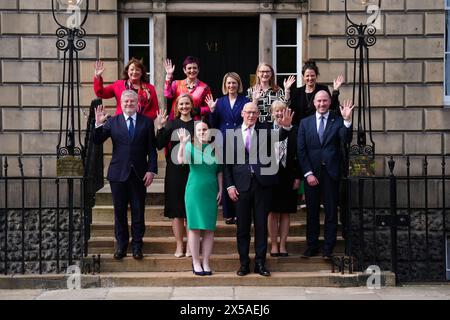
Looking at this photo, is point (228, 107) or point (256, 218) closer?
point (256, 218)

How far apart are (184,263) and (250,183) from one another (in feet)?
4.06

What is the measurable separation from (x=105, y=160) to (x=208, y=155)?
3.94m

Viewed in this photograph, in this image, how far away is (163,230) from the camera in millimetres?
10258

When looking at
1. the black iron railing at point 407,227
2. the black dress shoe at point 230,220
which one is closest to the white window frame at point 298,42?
the black iron railing at point 407,227

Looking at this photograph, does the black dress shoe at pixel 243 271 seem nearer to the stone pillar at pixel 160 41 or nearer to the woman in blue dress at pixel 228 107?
the woman in blue dress at pixel 228 107

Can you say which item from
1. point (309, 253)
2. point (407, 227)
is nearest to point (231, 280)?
point (309, 253)

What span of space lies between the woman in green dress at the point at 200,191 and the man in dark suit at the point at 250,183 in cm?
21

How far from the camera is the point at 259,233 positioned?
924 cm

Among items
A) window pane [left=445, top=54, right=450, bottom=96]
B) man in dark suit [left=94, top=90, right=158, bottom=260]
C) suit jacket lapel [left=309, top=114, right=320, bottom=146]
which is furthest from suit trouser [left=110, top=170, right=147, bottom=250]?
window pane [left=445, top=54, right=450, bottom=96]

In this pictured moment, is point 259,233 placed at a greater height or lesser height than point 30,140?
lesser

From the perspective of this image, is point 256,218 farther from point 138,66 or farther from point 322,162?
point 138,66

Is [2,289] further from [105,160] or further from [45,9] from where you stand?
[45,9]

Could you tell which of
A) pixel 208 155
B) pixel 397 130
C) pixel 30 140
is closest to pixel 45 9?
pixel 30 140
